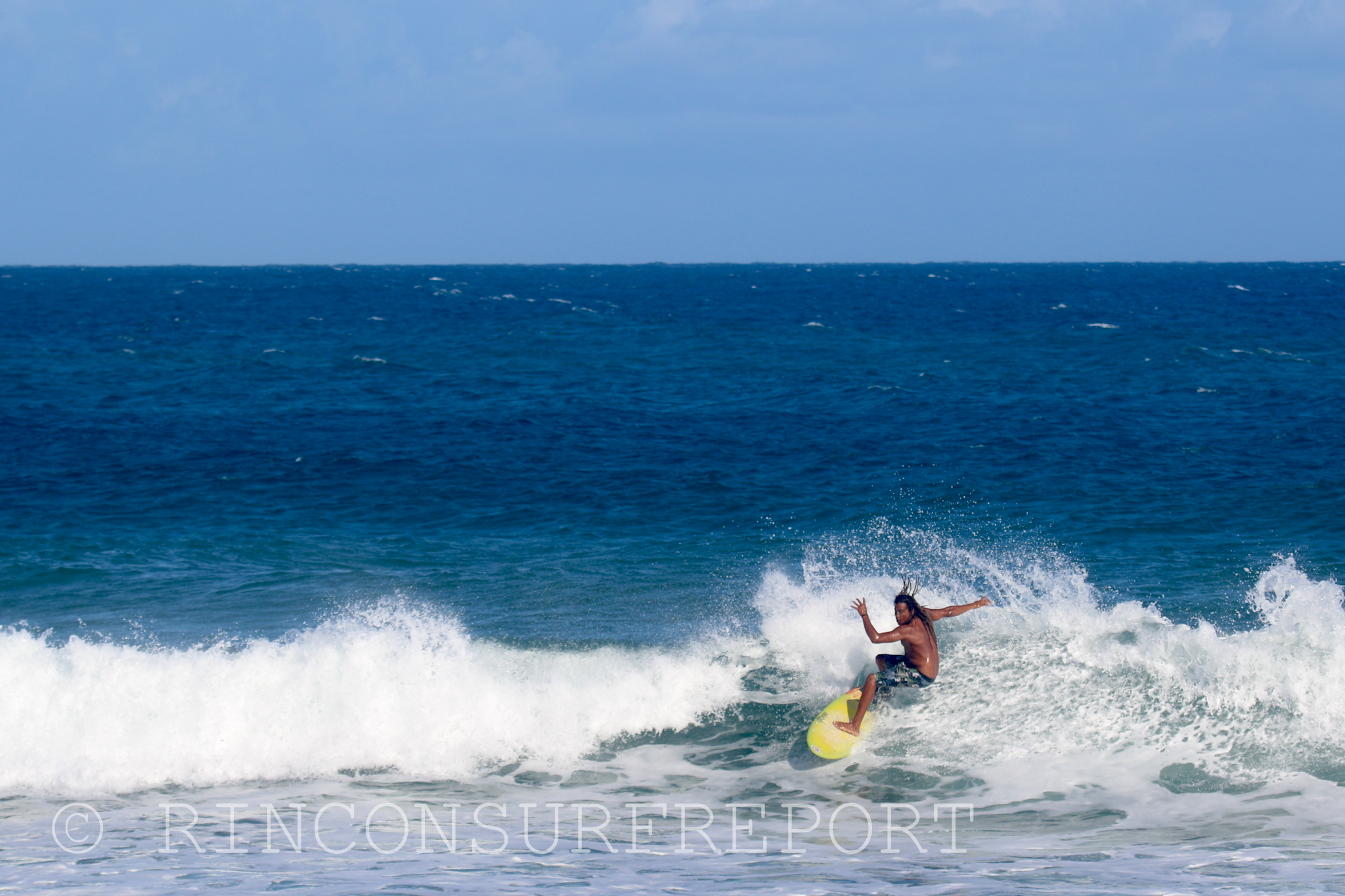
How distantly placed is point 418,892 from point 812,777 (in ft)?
13.9

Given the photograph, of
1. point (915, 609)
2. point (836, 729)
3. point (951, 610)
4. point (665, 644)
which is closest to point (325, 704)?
point (665, 644)

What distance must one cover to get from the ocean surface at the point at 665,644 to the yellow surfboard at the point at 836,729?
0.21 metres

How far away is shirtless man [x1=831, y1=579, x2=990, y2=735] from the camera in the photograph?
34.9ft

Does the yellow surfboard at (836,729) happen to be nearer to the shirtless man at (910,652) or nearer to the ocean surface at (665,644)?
the shirtless man at (910,652)

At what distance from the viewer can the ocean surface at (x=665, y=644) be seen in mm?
8836

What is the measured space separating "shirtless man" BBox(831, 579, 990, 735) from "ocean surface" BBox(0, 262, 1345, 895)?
1.96 feet

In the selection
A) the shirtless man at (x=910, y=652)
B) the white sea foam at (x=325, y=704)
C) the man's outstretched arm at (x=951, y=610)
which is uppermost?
the man's outstretched arm at (x=951, y=610)

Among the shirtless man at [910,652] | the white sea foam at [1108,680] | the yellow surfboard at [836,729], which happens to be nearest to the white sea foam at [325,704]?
the yellow surfboard at [836,729]

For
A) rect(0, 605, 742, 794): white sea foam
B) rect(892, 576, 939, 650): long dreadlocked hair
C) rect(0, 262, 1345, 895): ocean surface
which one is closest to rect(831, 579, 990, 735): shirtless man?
rect(892, 576, 939, 650): long dreadlocked hair

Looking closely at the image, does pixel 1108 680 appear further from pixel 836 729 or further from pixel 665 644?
pixel 665 644

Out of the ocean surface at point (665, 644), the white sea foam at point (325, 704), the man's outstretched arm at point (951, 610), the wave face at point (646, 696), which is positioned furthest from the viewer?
the white sea foam at point (325, 704)

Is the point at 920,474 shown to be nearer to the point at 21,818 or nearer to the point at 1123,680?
the point at 1123,680

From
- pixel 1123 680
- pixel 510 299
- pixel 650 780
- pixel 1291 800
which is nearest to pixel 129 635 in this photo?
pixel 650 780

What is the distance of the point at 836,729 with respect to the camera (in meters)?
10.7
